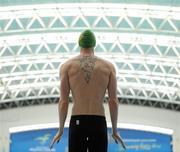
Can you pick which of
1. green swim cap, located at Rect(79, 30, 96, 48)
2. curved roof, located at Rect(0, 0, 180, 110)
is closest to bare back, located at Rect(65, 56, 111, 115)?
green swim cap, located at Rect(79, 30, 96, 48)

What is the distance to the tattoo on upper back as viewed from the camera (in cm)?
484

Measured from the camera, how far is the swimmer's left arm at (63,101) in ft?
15.3

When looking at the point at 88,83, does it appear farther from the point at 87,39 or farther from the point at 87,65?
the point at 87,39

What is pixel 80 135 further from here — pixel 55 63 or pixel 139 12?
pixel 55 63

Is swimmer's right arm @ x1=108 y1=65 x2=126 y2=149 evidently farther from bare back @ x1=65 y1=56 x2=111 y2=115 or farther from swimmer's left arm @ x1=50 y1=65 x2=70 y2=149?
swimmer's left arm @ x1=50 y1=65 x2=70 y2=149

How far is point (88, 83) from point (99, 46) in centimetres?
3058

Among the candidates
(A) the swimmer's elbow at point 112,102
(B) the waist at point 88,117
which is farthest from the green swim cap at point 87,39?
(B) the waist at point 88,117

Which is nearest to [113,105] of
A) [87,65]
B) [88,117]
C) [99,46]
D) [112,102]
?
[112,102]

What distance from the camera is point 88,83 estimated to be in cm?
481

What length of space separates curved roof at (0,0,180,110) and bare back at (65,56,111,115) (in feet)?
73.4

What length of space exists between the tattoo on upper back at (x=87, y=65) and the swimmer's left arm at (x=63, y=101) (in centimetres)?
20

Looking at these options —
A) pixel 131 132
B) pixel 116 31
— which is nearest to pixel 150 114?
pixel 131 132

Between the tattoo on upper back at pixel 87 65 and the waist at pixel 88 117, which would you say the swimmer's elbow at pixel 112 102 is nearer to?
the waist at pixel 88 117

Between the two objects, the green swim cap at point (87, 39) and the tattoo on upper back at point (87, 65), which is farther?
the tattoo on upper back at point (87, 65)
